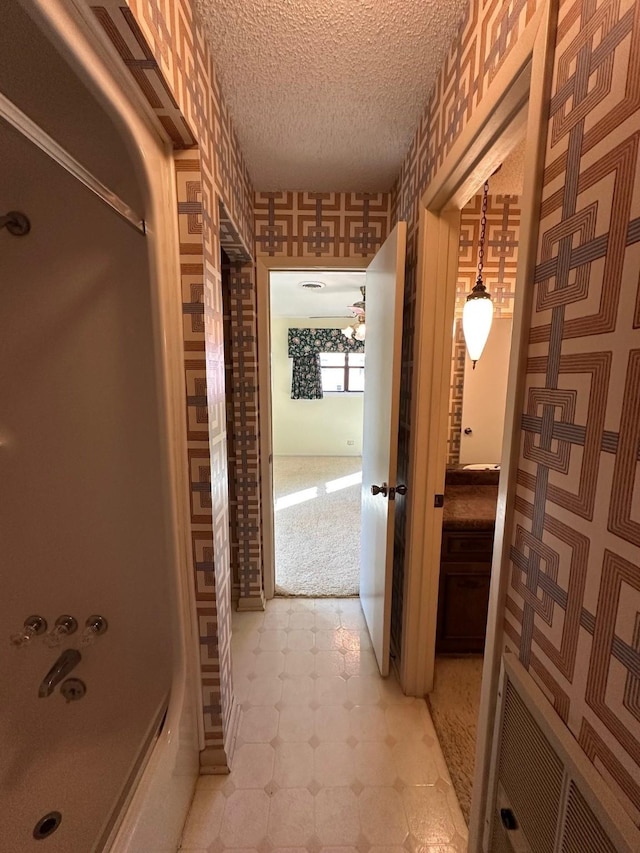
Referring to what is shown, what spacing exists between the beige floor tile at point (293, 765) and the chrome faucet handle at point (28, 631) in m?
0.96

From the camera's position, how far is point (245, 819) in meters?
1.18

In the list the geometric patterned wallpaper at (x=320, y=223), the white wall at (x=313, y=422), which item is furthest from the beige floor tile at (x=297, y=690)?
the white wall at (x=313, y=422)

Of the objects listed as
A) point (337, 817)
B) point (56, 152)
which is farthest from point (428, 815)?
point (56, 152)

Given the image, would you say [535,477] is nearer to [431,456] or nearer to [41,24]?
[431,456]

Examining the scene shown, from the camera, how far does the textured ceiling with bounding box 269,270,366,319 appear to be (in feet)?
11.4

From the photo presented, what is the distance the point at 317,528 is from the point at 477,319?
2.39 meters

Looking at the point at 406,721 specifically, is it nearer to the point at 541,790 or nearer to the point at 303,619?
the point at 303,619

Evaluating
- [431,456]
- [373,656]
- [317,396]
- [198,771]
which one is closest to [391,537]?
[431,456]

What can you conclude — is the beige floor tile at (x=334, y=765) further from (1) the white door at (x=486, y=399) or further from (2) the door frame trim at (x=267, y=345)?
(1) the white door at (x=486, y=399)

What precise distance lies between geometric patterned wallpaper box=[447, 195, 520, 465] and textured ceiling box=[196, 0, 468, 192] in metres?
0.57

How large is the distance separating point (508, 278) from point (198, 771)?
266 cm

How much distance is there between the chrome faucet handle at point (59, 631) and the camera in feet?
3.83

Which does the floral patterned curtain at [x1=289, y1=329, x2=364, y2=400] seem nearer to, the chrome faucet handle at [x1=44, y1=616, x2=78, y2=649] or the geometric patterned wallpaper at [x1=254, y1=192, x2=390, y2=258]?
the geometric patterned wallpaper at [x1=254, y1=192, x2=390, y2=258]

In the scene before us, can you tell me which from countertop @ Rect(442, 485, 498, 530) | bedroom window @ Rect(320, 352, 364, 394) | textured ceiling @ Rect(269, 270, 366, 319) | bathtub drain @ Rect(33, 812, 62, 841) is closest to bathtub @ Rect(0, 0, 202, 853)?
bathtub drain @ Rect(33, 812, 62, 841)
